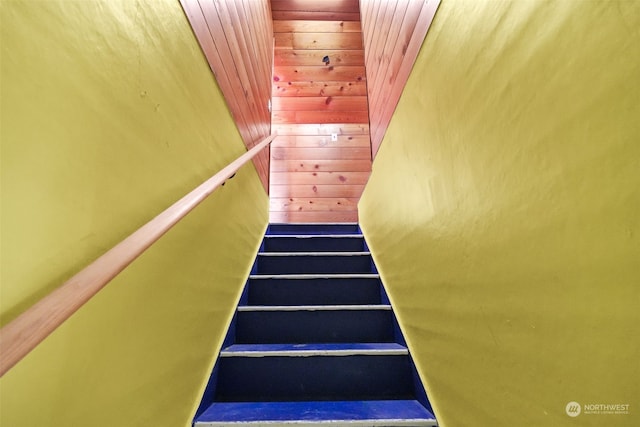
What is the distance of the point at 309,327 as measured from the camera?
1644 mm

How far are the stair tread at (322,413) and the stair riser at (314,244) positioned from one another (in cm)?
135

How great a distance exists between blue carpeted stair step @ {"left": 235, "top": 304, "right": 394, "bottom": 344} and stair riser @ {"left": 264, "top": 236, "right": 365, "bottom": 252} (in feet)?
2.93

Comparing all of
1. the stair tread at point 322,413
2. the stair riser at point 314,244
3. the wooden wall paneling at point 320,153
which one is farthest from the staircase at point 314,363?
the wooden wall paneling at point 320,153

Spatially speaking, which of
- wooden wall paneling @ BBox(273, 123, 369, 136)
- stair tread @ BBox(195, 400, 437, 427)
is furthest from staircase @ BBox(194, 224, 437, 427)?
wooden wall paneling @ BBox(273, 123, 369, 136)

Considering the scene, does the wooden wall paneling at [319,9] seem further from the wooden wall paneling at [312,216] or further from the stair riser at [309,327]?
the stair riser at [309,327]

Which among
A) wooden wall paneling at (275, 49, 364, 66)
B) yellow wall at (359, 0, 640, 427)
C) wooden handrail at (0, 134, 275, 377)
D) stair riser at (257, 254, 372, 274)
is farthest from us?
wooden wall paneling at (275, 49, 364, 66)

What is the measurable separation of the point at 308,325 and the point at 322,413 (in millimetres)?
510

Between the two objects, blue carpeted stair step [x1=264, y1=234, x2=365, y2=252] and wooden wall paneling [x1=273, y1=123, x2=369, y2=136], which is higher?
wooden wall paneling [x1=273, y1=123, x2=369, y2=136]

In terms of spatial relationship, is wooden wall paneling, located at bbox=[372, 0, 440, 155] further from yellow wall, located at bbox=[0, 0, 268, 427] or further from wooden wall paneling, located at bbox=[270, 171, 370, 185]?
wooden wall paneling, located at bbox=[270, 171, 370, 185]

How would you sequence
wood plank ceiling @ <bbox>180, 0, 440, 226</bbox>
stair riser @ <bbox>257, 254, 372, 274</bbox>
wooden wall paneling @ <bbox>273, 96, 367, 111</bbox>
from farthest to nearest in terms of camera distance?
wooden wall paneling @ <bbox>273, 96, 367, 111</bbox> → wood plank ceiling @ <bbox>180, 0, 440, 226</bbox> → stair riser @ <bbox>257, 254, 372, 274</bbox>

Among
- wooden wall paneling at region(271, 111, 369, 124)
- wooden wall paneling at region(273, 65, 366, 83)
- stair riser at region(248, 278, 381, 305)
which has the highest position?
wooden wall paneling at region(273, 65, 366, 83)

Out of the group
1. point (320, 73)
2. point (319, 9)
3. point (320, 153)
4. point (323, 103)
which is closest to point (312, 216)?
point (320, 153)

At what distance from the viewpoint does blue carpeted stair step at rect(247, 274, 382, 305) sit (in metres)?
1.90

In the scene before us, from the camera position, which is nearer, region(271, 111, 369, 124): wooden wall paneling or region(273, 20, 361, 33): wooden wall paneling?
region(271, 111, 369, 124): wooden wall paneling
